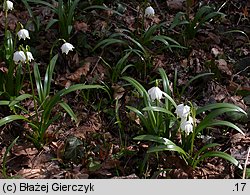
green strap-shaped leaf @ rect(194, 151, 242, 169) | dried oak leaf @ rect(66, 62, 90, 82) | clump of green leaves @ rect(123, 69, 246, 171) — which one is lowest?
green strap-shaped leaf @ rect(194, 151, 242, 169)

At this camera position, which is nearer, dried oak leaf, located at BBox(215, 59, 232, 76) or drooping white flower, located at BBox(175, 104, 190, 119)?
drooping white flower, located at BBox(175, 104, 190, 119)

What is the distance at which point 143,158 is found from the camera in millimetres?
3398

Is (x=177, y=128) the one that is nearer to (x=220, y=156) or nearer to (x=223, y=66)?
(x=220, y=156)

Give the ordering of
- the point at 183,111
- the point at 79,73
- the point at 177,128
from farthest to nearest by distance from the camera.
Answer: the point at 79,73 < the point at 177,128 < the point at 183,111

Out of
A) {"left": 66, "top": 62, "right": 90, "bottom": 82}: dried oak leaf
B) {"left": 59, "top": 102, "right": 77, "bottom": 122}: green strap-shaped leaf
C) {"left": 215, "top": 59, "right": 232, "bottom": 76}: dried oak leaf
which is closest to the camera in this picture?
{"left": 59, "top": 102, "right": 77, "bottom": 122}: green strap-shaped leaf

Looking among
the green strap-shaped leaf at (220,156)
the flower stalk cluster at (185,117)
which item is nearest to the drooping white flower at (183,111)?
the flower stalk cluster at (185,117)

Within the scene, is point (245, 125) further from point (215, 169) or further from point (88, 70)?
point (88, 70)

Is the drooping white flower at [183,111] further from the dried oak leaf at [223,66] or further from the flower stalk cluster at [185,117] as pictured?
the dried oak leaf at [223,66]

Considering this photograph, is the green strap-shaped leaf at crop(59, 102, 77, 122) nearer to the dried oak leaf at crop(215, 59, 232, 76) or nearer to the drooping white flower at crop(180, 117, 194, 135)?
the drooping white flower at crop(180, 117, 194, 135)

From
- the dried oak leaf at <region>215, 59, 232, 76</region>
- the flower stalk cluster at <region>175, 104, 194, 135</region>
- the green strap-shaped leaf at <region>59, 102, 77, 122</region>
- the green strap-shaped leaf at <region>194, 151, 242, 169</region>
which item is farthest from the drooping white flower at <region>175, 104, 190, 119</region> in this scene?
the dried oak leaf at <region>215, 59, 232, 76</region>

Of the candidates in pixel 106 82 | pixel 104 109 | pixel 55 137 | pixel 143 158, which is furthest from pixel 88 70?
pixel 143 158

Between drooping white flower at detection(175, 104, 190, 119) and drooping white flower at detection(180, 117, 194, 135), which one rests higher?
drooping white flower at detection(175, 104, 190, 119)

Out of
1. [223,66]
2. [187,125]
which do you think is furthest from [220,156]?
[223,66]

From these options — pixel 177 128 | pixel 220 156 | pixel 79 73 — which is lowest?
pixel 220 156
